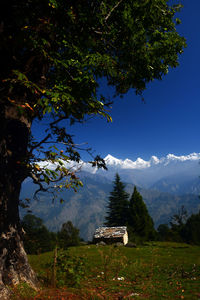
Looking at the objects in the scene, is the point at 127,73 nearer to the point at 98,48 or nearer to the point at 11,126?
the point at 98,48

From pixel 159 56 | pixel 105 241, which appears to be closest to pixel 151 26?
pixel 159 56

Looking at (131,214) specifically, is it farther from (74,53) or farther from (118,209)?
(74,53)

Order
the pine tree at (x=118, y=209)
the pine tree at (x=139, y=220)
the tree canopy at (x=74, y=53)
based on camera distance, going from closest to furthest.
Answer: the tree canopy at (x=74, y=53)
the pine tree at (x=139, y=220)
the pine tree at (x=118, y=209)

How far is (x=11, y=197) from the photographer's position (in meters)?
4.95

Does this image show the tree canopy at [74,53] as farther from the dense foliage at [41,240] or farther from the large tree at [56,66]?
the dense foliage at [41,240]

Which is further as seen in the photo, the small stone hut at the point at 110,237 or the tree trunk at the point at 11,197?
the small stone hut at the point at 110,237

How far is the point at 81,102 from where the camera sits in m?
5.41

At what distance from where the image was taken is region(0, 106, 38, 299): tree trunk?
4.61m

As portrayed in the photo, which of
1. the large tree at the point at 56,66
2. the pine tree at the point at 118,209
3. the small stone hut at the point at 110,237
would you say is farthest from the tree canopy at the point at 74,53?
the pine tree at the point at 118,209

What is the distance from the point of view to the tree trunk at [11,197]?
15.1ft

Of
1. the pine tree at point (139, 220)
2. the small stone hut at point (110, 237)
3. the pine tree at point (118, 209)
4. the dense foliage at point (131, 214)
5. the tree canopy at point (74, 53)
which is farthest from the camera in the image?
the pine tree at point (118, 209)

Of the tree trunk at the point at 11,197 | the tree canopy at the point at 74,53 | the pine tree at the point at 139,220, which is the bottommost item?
the pine tree at the point at 139,220

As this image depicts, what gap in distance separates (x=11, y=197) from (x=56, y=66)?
435 centimetres

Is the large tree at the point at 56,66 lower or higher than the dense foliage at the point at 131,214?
higher
